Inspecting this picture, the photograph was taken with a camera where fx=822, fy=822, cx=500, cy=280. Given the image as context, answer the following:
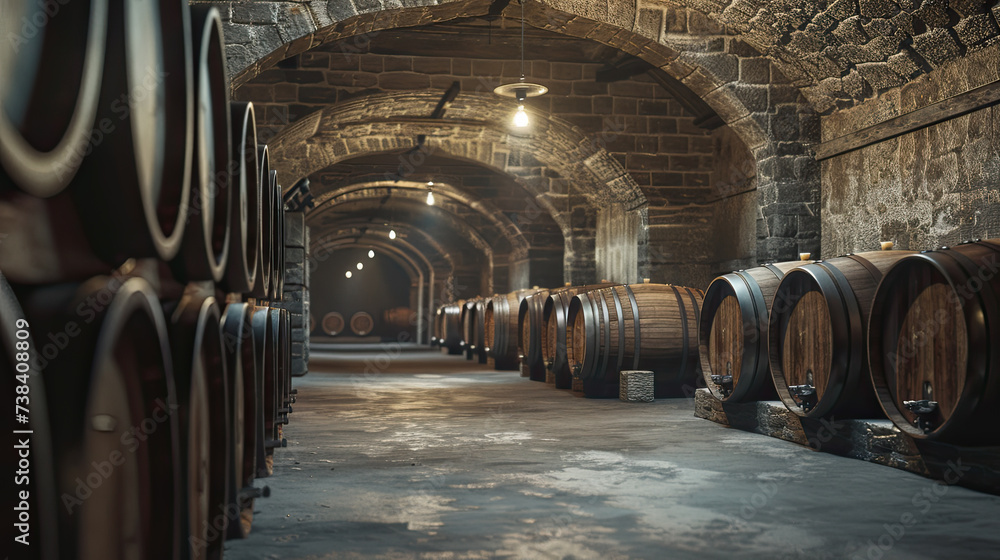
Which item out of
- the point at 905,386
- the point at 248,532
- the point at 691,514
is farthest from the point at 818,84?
the point at 248,532

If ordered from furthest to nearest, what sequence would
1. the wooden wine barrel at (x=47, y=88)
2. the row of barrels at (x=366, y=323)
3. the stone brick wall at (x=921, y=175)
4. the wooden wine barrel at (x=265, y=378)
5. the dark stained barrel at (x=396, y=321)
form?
the row of barrels at (x=366, y=323) → the dark stained barrel at (x=396, y=321) → the stone brick wall at (x=921, y=175) → the wooden wine barrel at (x=265, y=378) → the wooden wine barrel at (x=47, y=88)

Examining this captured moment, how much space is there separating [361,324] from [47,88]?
87.4 feet

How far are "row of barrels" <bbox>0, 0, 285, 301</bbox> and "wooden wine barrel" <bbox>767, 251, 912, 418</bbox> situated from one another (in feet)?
9.90

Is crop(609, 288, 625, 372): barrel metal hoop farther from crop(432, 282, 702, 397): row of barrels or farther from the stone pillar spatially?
the stone pillar

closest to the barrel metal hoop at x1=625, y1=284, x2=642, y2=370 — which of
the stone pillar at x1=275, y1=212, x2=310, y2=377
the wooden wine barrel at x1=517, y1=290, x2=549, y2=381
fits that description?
the wooden wine barrel at x1=517, y1=290, x2=549, y2=381

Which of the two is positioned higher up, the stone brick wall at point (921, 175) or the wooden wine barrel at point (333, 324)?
the stone brick wall at point (921, 175)

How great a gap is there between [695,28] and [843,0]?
4.77 feet

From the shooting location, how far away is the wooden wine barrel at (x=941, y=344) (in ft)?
9.44

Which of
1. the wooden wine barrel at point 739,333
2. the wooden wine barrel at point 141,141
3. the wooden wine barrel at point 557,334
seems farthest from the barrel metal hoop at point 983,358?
the wooden wine barrel at point 557,334

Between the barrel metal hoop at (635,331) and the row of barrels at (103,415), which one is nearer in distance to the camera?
the row of barrels at (103,415)

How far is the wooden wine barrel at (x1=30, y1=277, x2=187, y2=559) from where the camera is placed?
1017mm

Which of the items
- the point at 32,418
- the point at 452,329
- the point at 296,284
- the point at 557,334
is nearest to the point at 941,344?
the point at 32,418

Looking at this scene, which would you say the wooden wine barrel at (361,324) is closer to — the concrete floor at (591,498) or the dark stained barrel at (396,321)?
the dark stained barrel at (396,321)

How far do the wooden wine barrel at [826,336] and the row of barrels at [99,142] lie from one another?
302 cm
